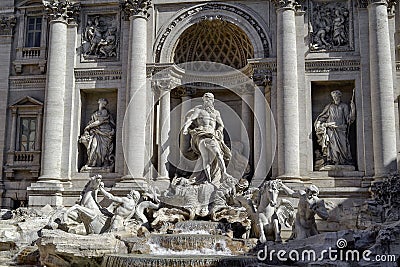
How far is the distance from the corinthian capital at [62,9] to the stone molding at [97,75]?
2.35 m

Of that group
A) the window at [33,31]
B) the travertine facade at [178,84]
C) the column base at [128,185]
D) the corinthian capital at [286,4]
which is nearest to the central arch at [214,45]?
the travertine facade at [178,84]

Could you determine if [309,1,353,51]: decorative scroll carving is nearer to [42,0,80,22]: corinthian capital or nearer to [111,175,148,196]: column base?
[111,175,148,196]: column base

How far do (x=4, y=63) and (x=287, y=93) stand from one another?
12.2 meters

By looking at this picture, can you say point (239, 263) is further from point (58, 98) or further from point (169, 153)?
point (58, 98)

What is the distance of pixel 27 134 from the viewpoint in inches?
925

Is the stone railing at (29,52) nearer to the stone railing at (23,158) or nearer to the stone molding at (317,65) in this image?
the stone railing at (23,158)

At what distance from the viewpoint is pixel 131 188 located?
Result: 68.8ft

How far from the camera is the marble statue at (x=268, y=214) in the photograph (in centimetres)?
1705

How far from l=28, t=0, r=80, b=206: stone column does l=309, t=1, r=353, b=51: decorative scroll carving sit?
9665mm

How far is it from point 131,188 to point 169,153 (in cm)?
218

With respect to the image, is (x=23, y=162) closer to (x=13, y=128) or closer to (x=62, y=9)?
(x=13, y=128)

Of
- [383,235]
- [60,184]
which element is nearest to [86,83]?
[60,184]

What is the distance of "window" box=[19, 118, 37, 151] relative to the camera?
23344 mm

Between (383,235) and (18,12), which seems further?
(18,12)
